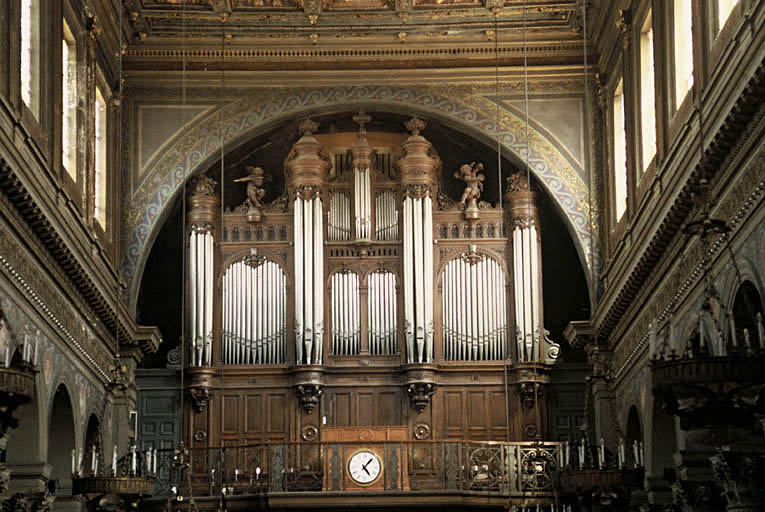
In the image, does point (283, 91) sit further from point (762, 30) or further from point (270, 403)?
point (762, 30)

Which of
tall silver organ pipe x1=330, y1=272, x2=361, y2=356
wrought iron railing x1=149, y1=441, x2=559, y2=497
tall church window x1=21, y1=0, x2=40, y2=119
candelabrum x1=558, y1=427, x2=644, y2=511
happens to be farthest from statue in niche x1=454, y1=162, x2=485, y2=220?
tall church window x1=21, y1=0, x2=40, y2=119

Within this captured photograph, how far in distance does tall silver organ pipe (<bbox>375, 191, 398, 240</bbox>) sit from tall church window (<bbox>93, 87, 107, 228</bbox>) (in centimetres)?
488

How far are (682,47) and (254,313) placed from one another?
32.8 feet

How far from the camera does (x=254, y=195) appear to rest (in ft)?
89.9

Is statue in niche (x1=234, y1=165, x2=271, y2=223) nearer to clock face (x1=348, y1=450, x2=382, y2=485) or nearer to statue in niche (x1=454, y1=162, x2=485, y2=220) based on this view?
statue in niche (x1=454, y1=162, x2=485, y2=220)

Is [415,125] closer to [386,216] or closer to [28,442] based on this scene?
[386,216]

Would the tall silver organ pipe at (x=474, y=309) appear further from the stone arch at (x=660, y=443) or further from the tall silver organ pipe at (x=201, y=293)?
the stone arch at (x=660, y=443)

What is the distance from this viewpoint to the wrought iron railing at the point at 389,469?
2422 centimetres

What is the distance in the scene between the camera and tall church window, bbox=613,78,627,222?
24.8 meters

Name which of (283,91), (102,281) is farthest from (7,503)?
(283,91)

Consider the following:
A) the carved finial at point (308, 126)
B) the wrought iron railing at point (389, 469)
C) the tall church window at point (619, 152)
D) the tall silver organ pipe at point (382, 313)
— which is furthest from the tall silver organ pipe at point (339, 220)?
the tall church window at point (619, 152)

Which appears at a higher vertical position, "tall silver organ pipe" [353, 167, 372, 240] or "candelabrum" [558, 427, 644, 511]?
"tall silver organ pipe" [353, 167, 372, 240]

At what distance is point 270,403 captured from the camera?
26719 mm

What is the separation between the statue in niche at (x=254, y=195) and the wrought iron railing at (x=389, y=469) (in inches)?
164
